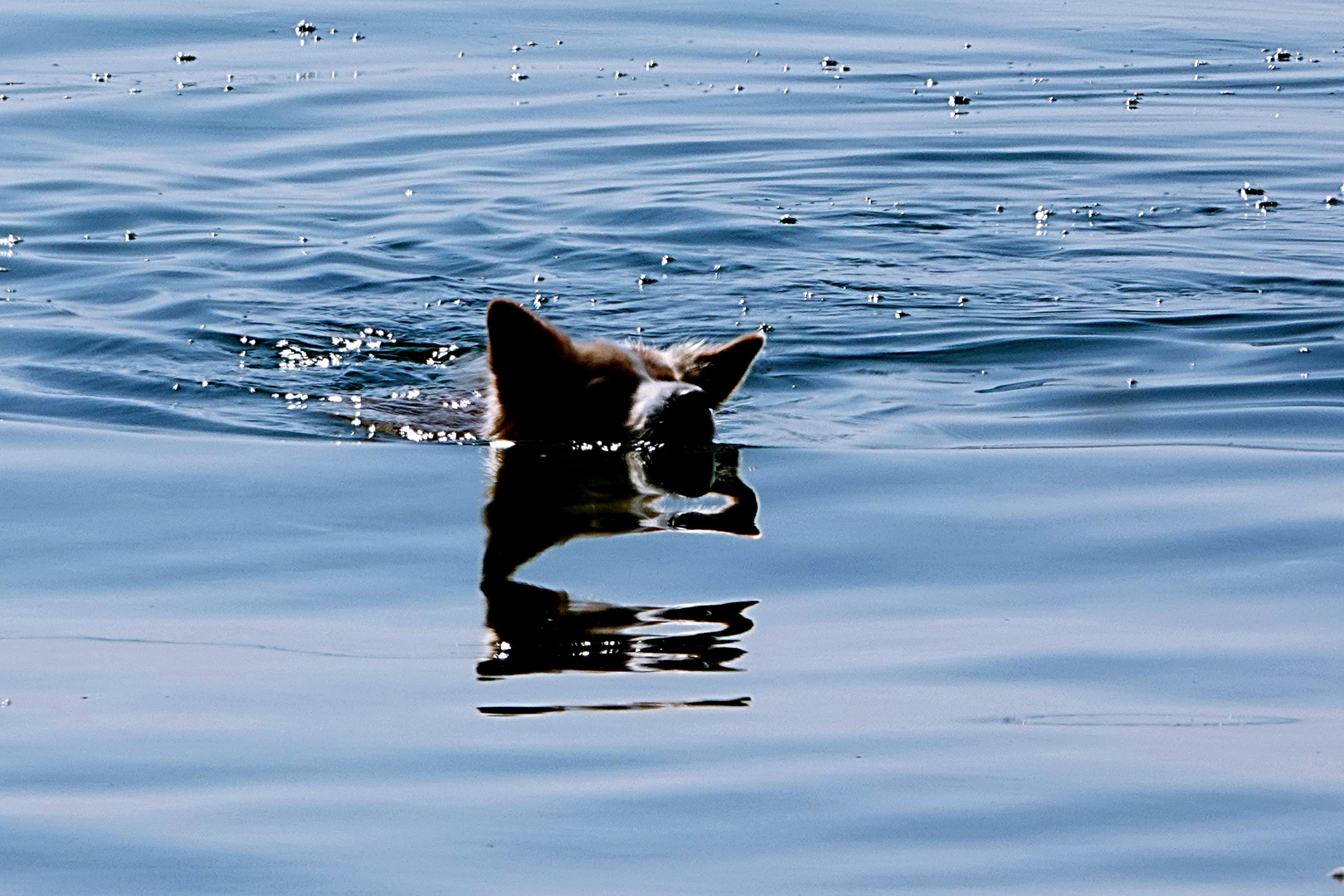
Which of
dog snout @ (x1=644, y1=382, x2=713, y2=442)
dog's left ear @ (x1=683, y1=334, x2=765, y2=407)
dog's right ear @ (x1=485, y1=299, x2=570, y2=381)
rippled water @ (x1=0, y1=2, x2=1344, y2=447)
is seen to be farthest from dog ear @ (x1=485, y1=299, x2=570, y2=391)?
rippled water @ (x1=0, y1=2, x2=1344, y2=447)

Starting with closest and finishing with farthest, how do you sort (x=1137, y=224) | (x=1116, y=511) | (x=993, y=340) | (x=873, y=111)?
(x=1116, y=511), (x=993, y=340), (x=1137, y=224), (x=873, y=111)

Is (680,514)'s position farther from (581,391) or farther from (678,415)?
(581,391)

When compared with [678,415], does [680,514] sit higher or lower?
lower

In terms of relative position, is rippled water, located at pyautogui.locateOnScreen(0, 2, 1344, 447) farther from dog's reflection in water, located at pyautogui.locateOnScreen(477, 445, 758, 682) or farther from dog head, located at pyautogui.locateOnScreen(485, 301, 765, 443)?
dog's reflection in water, located at pyautogui.locateOnScreen(477, 445, 758, 682)

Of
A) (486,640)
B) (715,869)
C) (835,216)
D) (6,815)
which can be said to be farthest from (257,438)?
(835,216)

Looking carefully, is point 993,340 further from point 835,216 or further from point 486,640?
point 486,640

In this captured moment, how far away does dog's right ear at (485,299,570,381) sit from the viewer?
7.19m

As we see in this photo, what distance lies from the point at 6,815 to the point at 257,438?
402cm

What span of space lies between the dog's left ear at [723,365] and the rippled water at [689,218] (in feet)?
0.59

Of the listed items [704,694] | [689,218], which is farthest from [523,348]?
[689,218]

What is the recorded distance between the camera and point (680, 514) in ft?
20.2

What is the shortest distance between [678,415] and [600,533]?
126cm

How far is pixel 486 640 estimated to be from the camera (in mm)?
4648

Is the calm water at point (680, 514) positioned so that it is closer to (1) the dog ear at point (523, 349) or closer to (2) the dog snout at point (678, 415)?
(2) the dog snout at point (678, 415)
